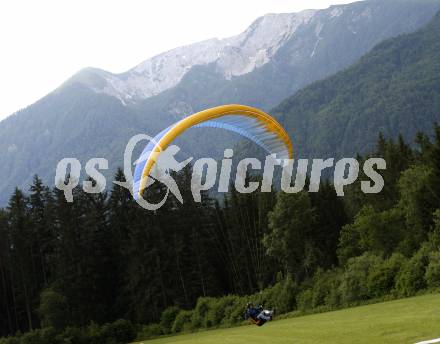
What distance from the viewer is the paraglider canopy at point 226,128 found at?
22.9 m

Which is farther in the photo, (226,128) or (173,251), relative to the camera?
(173,251)

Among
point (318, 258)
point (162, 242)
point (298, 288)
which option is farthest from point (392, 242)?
point (162, 242)

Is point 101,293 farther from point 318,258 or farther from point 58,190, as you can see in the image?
point 318,258

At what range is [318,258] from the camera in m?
48.8

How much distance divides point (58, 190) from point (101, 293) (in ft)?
32.6

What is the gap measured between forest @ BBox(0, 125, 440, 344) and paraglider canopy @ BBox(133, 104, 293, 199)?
1676 cm

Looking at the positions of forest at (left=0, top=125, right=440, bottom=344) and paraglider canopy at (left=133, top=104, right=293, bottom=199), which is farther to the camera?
forest at (left=0, top=125, right=440, bottom=344)

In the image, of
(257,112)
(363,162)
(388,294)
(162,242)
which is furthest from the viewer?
(363,162)

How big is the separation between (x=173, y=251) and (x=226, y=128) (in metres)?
28.5

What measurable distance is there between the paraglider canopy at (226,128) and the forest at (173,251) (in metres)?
16.8

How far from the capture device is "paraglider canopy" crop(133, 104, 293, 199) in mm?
22906

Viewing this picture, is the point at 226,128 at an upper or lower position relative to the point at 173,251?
upper

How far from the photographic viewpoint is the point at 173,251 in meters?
52.8

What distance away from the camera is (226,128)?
85.5ft
